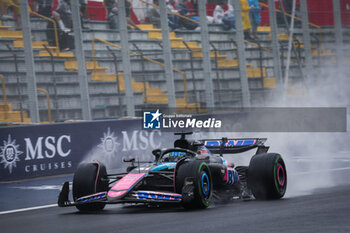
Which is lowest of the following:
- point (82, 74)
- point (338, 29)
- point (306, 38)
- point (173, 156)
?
point (173, 156)

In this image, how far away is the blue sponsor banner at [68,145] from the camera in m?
→ 16.4

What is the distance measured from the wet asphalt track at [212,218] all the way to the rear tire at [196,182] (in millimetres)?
162

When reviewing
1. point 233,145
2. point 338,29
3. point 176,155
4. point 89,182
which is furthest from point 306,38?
point 89,182

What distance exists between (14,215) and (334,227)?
573 cm

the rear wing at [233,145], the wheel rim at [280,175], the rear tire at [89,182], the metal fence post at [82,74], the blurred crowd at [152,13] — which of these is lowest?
the wheel rim at [280,175]

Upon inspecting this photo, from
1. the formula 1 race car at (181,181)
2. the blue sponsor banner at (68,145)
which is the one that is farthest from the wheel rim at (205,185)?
the blue sponsor banner at (68,145)

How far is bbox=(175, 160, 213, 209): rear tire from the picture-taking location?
368 inches

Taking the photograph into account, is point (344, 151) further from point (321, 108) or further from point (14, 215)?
point (14, 215)

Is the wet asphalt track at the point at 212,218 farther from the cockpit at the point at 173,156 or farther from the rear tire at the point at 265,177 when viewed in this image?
the cockpit at the point at 173,156

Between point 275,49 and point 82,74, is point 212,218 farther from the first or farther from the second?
point 275,49

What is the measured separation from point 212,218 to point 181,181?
3.63ft

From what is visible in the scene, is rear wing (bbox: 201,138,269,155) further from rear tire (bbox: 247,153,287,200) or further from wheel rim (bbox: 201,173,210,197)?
wheel rim (bbox: 201,173,210,197)

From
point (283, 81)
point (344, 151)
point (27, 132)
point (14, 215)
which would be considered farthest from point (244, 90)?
point (14, 215)

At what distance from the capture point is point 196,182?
9.33 metres
